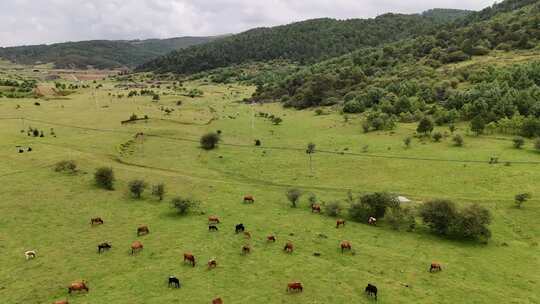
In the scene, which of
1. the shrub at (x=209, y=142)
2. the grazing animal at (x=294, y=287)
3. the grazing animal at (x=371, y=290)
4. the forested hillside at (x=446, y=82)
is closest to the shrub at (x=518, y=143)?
the forested hillside at (x=446, y=82)

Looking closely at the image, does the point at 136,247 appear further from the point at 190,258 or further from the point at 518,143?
the point at 518,143

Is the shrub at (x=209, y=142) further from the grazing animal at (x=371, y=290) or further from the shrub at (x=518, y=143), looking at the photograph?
the grazing animal at (x=371, y=290)

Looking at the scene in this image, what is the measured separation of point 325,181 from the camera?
191 feet

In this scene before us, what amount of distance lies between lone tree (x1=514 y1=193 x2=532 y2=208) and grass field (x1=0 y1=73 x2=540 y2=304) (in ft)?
2.16

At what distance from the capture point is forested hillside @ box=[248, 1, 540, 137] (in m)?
89.0

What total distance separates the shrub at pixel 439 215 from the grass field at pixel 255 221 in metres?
1.95

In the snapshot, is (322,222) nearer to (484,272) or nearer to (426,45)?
(484,272)

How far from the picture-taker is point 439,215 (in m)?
41.0

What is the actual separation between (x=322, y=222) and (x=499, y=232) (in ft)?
56.4

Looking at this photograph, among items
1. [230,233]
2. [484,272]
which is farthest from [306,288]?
[484,272]

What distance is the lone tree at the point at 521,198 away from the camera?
46.7 m

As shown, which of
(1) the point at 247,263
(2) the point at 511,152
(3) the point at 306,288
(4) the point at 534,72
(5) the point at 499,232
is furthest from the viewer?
(4) the point at 534,72

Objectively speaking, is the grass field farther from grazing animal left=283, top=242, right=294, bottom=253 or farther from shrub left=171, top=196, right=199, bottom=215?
shrub left=171, top=196, right=199, bottom=215

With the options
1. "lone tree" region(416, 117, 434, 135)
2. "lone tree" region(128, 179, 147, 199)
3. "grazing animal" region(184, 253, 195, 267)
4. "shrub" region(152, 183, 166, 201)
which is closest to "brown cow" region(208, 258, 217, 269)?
"grazing animal" region(184, 253, 195, 267)
